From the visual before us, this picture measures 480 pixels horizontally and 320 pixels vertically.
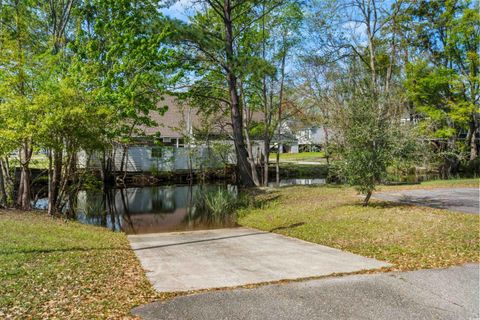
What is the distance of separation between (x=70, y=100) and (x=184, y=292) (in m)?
8.24

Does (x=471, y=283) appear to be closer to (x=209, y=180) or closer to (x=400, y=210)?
(x=400, y=210)

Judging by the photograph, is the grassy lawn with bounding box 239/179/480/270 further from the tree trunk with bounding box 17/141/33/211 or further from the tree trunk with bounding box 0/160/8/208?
the tree trunk with bounding box 0/160/8/208

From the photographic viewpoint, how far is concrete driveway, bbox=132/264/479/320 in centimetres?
516

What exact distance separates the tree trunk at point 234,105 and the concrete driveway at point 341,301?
13.7 m

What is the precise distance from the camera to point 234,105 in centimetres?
2092

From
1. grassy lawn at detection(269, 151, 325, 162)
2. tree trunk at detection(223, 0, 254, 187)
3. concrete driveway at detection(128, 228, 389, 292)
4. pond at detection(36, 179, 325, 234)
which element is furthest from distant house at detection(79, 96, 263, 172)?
concrete driveway at detection(128, 228, 389, 292)

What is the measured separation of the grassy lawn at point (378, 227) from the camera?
8.30 meters

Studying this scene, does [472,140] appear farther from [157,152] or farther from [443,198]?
[157,152]

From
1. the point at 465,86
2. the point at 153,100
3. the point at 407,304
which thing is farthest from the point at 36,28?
the point at 465,86

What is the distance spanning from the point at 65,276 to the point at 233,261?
3.06 m

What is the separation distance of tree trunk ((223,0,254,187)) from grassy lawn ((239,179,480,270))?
492cm

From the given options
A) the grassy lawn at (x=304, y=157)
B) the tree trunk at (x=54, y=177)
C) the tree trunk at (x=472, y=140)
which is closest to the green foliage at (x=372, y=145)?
the tree trunk at (x=54, y=177)

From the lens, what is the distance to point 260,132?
31.7 m

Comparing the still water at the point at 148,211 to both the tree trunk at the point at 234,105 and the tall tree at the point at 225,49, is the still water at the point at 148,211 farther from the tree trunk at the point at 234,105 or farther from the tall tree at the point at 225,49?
the tall tree at the point at 225,49
